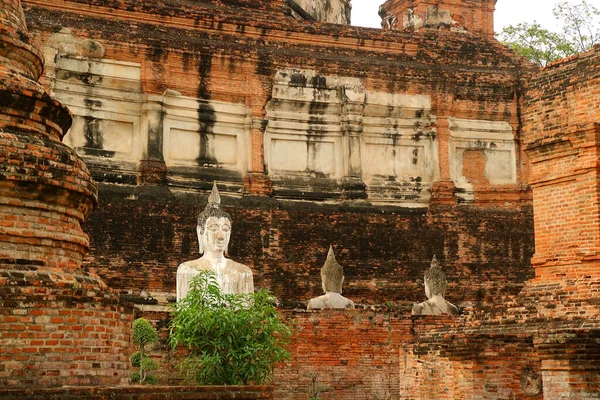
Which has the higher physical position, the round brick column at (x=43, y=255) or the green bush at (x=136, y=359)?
the round brick column at (x=43, y=255)

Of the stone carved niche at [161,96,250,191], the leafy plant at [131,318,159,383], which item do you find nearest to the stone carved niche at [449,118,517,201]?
the stone carved niche at [161,96,250,191]

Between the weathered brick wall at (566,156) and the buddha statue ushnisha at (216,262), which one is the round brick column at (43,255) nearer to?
the buddha statue ushnisha at (216,262)

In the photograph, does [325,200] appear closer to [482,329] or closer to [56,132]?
[482,329]

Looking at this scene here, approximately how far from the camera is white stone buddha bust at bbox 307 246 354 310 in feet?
55.9

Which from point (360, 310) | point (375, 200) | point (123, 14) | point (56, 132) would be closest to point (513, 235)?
point (375, 200)

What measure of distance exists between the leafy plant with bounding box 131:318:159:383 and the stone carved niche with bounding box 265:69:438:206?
8.45 metres

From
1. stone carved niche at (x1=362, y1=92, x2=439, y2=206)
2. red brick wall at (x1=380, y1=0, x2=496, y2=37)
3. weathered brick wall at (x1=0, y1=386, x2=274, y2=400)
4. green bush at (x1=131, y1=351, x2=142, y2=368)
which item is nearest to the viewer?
weathered brick wall at (x1=0, y1=386, x2=274, y2=400)

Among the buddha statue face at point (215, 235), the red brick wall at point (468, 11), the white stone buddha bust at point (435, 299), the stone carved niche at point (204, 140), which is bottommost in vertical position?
the white stone buddha bust at point (435, 299)

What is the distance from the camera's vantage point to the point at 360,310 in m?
15.8

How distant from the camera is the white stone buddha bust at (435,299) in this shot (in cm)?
1734

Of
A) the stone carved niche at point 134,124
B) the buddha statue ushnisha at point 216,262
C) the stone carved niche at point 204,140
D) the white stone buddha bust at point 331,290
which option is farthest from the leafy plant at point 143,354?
the stone carved niche at point 204,140

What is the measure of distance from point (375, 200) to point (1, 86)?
→ 1361 cm

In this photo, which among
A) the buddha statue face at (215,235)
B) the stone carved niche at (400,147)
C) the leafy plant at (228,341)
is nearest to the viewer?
the leafy plant at (228,341)

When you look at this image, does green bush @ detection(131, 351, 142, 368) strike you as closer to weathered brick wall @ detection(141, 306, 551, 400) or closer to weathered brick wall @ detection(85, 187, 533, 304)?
weathered brick wall @ detection(141, 306, 551, 400)
